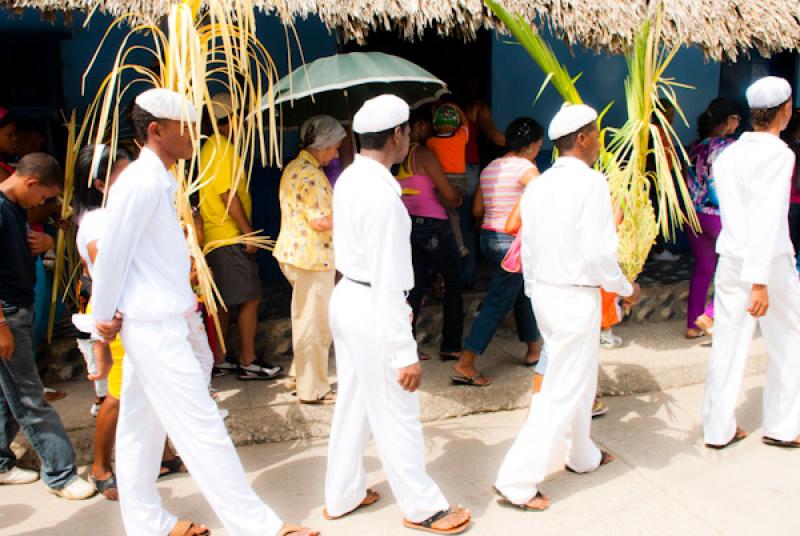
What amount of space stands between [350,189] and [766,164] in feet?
7.33

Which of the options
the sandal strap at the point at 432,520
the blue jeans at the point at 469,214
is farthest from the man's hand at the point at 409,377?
the blue jeans at the point at 469,214

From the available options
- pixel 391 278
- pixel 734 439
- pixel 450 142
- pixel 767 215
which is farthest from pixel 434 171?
pixel 734 439

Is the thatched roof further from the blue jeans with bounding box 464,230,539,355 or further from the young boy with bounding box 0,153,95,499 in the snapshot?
the blue jeans with bounding box 464,230,539,355

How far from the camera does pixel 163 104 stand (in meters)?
3.14

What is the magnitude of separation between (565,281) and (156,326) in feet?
6.12

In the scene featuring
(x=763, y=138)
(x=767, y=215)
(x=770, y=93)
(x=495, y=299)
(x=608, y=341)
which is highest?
(x=770, y=93)

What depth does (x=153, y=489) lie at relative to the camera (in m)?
3.44

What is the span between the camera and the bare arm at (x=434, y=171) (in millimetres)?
5359

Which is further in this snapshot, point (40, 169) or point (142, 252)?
point (40, 169)

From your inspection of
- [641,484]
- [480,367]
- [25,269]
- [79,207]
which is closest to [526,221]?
[641,484]

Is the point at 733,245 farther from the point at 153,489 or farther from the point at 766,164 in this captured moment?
the point at 153,489

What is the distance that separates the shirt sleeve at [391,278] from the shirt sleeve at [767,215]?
1.93 meters

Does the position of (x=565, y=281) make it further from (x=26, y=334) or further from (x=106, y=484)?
(x=26, y=334)

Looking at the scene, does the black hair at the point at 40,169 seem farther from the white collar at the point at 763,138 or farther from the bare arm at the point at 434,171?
the white collar at the point at 763,138
